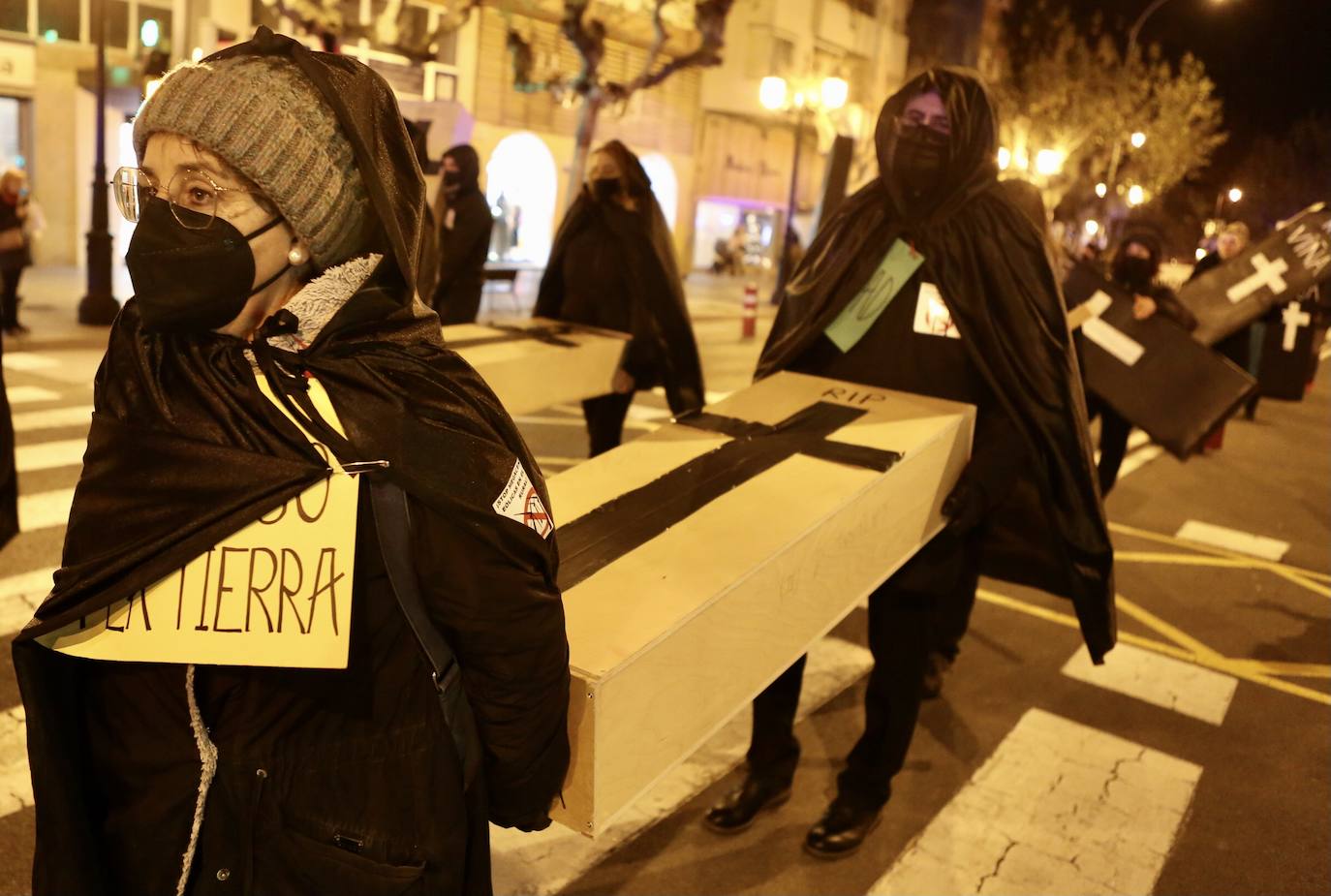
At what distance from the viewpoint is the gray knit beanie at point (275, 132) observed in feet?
4.86

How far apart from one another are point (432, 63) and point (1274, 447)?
1881 centimetres

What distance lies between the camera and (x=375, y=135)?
155cm

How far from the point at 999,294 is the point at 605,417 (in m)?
3.34

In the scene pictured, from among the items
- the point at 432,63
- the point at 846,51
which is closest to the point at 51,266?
the point at 432,63

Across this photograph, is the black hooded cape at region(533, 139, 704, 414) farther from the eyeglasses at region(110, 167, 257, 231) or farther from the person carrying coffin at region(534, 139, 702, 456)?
the eyeglasses at region(110, 167, 257, 231)

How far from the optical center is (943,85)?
3.60 meters

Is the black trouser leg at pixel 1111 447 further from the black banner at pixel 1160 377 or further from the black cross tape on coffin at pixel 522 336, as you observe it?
the black cross tape on coffin at pixel 522 336

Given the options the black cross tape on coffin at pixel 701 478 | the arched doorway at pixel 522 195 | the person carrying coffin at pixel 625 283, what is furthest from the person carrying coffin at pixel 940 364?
the arched doorway at pixel 522 195

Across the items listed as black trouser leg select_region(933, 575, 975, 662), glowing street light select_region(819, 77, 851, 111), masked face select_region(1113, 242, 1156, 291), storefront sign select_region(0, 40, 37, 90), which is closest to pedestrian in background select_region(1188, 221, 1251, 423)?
masked face select_region(1113, 242, 1156, 291)

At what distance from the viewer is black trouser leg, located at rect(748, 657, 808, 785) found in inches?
146

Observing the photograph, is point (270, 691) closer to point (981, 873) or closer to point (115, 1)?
point (981, 873)

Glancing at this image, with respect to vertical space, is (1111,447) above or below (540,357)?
below

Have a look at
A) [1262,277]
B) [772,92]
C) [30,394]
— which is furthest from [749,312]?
[30,394]

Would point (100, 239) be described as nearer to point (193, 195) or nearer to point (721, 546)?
point (721, 546)
